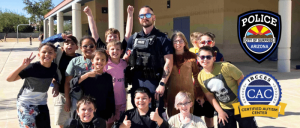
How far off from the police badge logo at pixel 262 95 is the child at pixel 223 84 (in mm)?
159

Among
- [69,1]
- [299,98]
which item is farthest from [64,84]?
[69,1]

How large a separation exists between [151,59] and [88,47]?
853mm

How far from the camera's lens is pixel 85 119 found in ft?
9.57

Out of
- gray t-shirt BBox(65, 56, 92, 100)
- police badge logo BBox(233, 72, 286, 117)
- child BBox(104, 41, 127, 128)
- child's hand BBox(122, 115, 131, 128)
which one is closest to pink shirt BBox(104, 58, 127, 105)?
child BBox(104, 41, 127, 128)

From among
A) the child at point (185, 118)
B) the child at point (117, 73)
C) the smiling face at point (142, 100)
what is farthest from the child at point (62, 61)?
the child at point (185, 118)

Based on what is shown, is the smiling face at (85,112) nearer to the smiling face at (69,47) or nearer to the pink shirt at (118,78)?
the pink shirt at (118,78)

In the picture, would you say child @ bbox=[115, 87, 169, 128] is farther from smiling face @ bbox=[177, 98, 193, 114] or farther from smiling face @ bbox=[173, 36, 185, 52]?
smiling face @ bbox=[173, 36, 185, 52]

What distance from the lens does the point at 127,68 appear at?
348cm

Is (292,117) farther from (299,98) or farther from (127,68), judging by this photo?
(127,68)

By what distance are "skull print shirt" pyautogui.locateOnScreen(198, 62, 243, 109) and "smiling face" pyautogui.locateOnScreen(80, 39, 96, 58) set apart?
1.48 m

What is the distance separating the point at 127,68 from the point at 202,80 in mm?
987

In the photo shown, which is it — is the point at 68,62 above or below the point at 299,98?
above

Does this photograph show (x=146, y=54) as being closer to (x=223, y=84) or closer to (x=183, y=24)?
(x=223, y=84)

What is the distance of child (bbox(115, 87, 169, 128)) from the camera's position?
303cm
